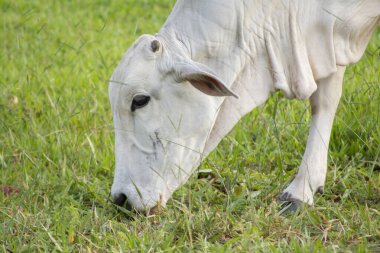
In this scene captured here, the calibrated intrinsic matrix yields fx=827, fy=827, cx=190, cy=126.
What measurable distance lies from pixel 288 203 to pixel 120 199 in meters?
0.77

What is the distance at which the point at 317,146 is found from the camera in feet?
12.8

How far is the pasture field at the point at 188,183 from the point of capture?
3.29 meters

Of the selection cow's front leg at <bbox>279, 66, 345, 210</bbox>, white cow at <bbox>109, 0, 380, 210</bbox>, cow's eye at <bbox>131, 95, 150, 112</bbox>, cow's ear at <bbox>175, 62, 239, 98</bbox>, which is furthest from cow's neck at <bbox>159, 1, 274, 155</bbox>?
cow's front leg at <bbox>279, 66, 345, 210</bbox>

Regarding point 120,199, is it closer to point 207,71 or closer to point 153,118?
point 153,118

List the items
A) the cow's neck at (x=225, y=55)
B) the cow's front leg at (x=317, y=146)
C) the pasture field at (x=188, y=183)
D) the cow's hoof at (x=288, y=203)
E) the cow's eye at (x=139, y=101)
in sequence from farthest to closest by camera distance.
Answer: the cow's front leg at (x=317, y=146)
the cow's hoof at (x=288, y=203)
the cow's neck at (x=225, y=55)
the cow's eye at (x=139, y=101)
the pasture field at (x=188, y=183)

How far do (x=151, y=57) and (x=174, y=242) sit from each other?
0.78 meters

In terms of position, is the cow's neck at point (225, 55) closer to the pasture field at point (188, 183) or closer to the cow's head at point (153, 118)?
the cow's head at point (153, 118)

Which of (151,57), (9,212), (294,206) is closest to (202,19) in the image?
(151,57)

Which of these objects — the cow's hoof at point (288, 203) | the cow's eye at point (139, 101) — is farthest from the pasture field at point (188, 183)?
the cow's eye at point (139, 101)

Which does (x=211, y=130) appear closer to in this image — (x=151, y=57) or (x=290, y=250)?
(x=151, y=57)

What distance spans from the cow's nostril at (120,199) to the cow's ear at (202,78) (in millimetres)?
561

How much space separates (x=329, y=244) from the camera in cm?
320

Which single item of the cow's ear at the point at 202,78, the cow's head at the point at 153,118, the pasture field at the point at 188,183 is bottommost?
the pasture field at the point at 188,183

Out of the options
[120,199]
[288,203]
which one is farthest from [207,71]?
[288,203]
